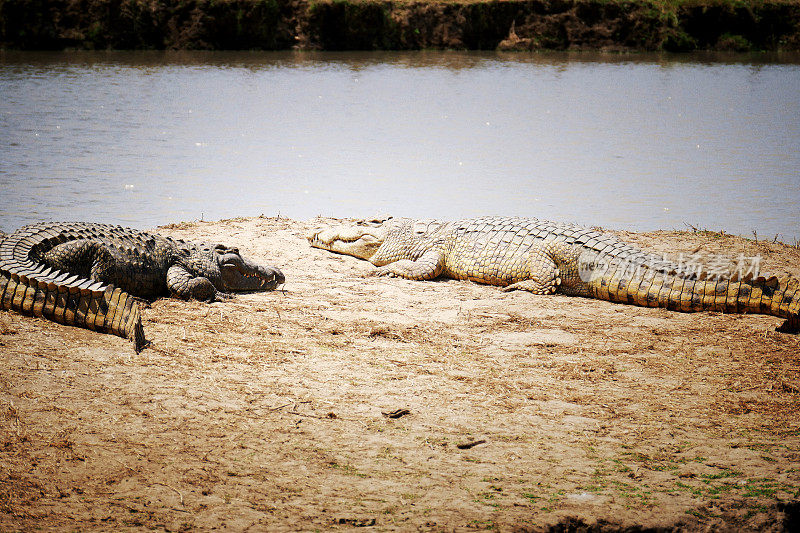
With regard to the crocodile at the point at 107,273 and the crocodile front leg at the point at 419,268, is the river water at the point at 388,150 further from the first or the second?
the crocodile at the point at 107,273

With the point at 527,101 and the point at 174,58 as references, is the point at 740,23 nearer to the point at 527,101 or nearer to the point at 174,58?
the point at 527,101

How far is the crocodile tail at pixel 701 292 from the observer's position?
509 centimetres

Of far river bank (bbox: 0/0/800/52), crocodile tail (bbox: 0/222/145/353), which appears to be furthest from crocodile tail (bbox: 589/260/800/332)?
far river bank (bbox: 0/0/800/52)

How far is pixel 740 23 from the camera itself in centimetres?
2686

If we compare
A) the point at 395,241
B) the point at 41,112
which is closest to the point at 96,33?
the point at 41,112

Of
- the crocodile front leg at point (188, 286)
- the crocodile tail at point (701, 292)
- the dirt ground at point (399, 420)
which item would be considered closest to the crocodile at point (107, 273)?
the crocodile front leg at point (188, 286)

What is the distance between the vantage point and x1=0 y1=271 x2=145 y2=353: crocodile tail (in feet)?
14.3

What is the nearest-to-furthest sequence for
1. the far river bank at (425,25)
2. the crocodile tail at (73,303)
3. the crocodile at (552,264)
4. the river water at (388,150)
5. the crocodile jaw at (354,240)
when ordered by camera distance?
the crocodile tail at (73,303), the crocodile at (552,264), the crocodile jaw at (354,240), the river water at (388,150), the far river bank at (425,25)

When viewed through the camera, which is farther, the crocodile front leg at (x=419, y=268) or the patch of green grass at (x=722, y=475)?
the crocodile front leg at (x=419, y=268)

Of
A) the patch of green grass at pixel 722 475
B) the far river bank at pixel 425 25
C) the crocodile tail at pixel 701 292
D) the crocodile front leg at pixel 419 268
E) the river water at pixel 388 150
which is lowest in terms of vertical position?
the crocodile front leg at pixel 419 268

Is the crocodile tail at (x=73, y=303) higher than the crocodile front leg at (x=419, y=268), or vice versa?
the crocodile tail at (x=73, y=303)

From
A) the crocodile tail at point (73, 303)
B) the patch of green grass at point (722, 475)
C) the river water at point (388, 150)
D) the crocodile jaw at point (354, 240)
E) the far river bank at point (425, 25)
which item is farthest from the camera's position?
the far river bank at point (425, 25)

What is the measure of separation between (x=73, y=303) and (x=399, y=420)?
2492mm

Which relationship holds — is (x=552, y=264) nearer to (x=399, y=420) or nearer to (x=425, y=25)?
(x=399, y=420)
